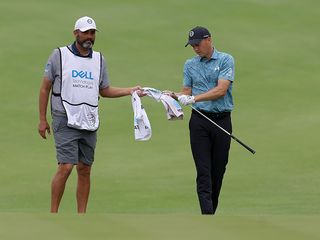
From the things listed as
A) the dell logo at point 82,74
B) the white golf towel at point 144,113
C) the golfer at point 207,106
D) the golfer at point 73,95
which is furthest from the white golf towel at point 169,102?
the dell logo at point 82,74

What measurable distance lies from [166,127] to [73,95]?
19.9ft

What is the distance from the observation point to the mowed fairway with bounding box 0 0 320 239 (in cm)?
760

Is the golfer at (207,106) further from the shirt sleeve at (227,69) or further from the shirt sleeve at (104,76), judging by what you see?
the shirt sleeve at (104,76)

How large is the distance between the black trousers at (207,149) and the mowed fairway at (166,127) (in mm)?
470

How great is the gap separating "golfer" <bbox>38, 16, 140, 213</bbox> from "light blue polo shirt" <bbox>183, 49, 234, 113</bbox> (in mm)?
893

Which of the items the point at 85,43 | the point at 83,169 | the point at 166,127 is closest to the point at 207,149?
the point at 83,169

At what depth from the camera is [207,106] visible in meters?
10.9

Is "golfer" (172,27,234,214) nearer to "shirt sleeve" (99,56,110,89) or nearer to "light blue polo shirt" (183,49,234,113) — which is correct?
"light blue polo shirt" (183,49,234,113)

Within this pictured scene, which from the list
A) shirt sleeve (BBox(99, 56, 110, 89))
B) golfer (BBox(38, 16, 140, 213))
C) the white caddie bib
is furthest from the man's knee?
shirt sleeve (BBox(99, 56, 110, 89))

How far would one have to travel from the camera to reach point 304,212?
38.7 ft

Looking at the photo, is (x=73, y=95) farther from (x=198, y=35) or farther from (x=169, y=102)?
(x=198, y=35)

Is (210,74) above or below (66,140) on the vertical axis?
above

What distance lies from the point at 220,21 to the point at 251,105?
11.5 ft

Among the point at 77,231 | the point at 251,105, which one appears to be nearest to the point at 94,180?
the point at 251,105
